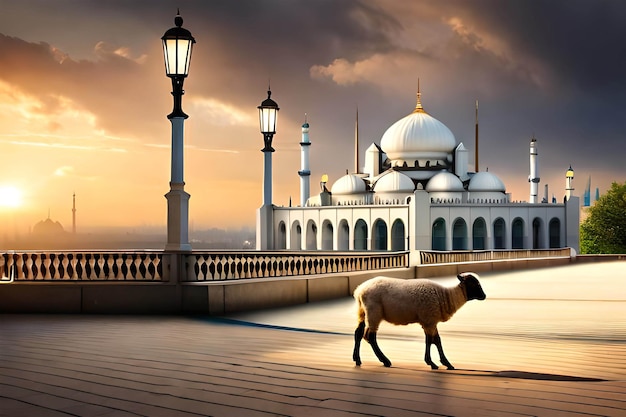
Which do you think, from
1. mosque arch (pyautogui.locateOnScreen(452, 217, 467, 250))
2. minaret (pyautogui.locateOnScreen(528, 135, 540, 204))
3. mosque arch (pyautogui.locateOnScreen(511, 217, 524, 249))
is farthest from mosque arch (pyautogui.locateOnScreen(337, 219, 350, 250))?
minaret (pyautogui.locateOnScreen(528, 135, 540, 204))

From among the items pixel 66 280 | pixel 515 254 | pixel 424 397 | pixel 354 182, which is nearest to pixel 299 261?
pixel 66 280

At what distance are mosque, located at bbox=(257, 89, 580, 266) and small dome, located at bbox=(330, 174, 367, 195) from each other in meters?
0.11

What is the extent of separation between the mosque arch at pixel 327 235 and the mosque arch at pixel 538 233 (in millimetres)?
21654

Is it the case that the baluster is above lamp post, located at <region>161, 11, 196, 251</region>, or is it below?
below

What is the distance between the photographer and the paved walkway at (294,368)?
6305 millimetres

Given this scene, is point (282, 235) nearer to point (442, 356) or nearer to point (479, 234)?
point (479, 234)

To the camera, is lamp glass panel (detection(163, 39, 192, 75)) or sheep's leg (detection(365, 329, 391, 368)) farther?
lamp glass panel (detection(163, 39, 192, 75))

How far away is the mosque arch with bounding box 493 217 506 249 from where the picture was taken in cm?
7731

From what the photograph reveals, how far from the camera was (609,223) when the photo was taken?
92875 millimetres

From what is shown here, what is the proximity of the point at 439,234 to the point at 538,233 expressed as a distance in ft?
39.7

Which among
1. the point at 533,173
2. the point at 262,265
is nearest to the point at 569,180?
the point at 533,173

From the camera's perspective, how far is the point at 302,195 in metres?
84.7

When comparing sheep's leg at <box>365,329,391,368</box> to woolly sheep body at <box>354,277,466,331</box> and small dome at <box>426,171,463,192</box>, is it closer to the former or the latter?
woolly sheep body at <box>354,277,466,331</box>

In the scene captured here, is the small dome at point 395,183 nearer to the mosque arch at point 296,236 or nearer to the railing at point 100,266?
the mosque arch at point 296,236
